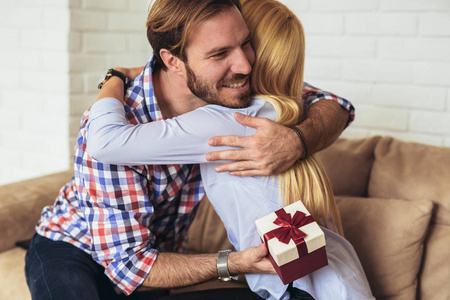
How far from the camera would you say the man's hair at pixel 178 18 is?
134 centimetres

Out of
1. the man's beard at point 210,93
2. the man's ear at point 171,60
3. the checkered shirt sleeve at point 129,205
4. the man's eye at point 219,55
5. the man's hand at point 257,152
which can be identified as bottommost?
the checkered shirt sleeve at point 129,205

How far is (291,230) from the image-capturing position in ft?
3.88

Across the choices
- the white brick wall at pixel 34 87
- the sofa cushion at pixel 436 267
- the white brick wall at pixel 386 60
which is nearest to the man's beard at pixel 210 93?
the sofa cushion at pixel 436 267

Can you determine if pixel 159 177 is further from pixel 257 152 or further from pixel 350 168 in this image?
pixel 350 168

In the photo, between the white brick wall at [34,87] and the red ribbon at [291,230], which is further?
the white brick wall at [34,87]

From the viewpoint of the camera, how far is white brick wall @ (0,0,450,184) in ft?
6.81

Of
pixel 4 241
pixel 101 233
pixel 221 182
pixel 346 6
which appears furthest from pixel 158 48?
pixel 346 6

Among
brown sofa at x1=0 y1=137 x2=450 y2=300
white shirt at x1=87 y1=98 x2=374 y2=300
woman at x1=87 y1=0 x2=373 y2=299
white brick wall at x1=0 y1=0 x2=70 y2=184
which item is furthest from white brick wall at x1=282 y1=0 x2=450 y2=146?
white brick wall at x1=0 y1=0 x2=70 y2=184

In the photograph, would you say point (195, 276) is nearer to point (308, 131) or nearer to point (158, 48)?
point (308, 131)

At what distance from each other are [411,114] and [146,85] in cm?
118

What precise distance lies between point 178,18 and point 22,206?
0.96 meters

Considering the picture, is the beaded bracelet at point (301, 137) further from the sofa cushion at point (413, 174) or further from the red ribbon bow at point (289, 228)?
the sofa cushion at point (413, 174)

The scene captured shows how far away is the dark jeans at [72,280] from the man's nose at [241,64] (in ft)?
1.92

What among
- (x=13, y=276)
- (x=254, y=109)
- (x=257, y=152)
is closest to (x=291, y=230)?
(x=257, y=152)
